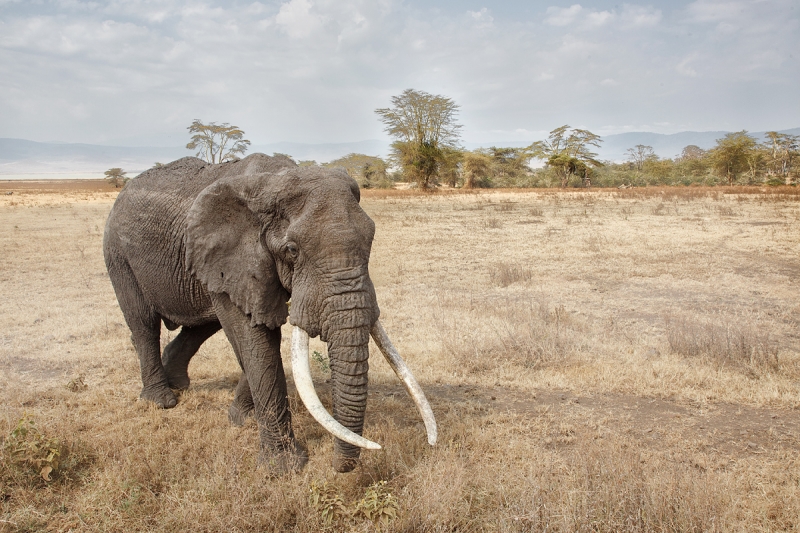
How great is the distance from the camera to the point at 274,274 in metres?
4.06

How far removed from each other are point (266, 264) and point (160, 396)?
2717 millimetres

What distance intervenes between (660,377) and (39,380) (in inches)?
280

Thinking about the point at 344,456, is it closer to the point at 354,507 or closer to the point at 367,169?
the point at 354,507

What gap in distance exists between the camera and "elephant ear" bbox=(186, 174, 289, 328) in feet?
13.3

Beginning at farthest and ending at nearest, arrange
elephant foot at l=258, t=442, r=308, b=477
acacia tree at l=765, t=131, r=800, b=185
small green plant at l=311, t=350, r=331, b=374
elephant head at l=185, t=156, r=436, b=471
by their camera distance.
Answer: acacia tree at l=765, t=131, r=800, b=185
small green plant at l=311, t=350, r=331, b=374
elephant foot at l=258, t=442, r=308, b=477
elephant head at l=185, t=156, r=436, b=471

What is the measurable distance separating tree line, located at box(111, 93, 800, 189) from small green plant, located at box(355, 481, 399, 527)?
133ft

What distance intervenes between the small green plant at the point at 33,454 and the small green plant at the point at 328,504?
6.48ft

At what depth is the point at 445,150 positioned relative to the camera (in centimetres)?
5097

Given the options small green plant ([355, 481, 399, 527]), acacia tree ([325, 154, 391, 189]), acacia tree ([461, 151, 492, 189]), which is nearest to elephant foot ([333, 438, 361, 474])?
small green plant ([355, 481, 399, 527])

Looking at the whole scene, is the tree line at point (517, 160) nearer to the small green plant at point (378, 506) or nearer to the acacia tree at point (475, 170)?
the acacia tree at point (475, 170)

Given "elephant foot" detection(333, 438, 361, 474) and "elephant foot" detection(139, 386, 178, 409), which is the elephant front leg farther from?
"elephant foot" detection(333, 438, 361, 474)

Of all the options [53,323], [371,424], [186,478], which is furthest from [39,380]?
[371,424]

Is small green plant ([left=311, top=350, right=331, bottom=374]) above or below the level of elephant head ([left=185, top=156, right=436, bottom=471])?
below

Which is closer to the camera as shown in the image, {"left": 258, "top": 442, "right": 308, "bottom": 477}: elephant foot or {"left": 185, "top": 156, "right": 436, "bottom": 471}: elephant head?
{"left": 185, "top": 156, "right": 436, "bottom": 471}: elephant head
